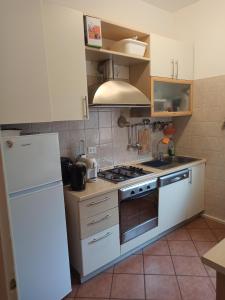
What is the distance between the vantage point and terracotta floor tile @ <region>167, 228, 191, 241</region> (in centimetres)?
240

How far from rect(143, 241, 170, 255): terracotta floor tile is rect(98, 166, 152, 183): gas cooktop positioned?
0.81m

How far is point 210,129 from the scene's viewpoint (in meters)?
2.64

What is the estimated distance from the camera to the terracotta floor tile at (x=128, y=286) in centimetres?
168

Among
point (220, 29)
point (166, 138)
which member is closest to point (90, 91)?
point (166, 138)

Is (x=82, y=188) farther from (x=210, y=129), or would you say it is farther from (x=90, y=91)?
(x=210, y=129)

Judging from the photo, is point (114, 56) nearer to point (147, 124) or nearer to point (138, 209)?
point (147, 124)

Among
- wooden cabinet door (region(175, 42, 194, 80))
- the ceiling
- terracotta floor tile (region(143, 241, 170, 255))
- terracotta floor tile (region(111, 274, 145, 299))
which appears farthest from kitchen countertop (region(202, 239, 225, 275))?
the ceiling

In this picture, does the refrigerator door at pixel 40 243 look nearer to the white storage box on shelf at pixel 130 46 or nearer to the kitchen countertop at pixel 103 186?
the kitchen countertop at pixel 103 186

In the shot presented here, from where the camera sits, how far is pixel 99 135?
2.31 metres

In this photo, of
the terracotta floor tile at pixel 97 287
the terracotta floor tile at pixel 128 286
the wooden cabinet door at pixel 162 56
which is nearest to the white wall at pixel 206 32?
the wooden cabinet door at pixel 162 56

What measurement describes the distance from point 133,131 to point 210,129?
3.14 ft

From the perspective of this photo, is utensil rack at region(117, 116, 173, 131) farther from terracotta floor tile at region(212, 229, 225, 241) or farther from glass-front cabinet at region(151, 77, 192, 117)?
terracotta floor tile at region(212, 229, 225, 241)

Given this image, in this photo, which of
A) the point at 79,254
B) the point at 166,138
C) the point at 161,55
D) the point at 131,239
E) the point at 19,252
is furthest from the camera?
the point at 166,138

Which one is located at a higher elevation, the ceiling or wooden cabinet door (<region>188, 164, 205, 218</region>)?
the ceiling
